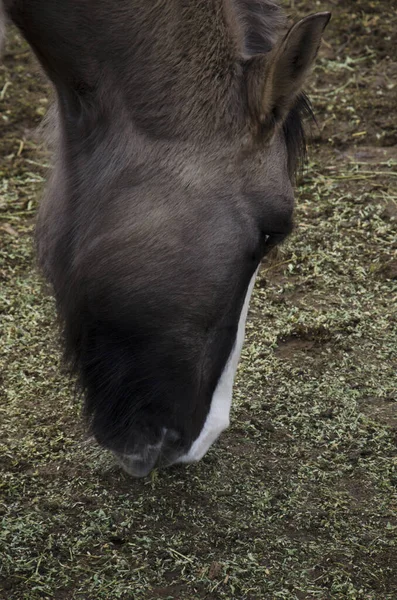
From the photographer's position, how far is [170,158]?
2.49 metres

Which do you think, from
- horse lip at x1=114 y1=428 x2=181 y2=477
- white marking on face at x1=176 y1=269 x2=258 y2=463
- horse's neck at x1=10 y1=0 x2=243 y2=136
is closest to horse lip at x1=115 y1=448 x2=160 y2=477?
horse lip at x1=114 y1=428 x2=181 y2=477

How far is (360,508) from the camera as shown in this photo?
317cm

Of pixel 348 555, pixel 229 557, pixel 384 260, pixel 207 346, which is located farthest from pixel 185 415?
pixel 384 260

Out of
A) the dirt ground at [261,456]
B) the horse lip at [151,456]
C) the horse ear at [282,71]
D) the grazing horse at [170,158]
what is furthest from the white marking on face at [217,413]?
the horse ear at [282,71]

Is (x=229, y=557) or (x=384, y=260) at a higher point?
(x=229, y=557)

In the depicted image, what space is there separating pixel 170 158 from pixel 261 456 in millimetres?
1306

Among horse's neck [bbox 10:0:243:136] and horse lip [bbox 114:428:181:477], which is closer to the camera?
horse's neck [bbox 10:0:243:136]

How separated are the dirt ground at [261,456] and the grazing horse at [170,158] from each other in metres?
0.51

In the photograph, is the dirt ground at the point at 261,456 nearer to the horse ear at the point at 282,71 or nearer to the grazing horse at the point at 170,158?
the grazing horse at the point at 170,158

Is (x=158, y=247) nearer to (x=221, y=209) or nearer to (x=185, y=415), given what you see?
(x=221, y=209)

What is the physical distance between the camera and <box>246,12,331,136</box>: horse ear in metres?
2.30

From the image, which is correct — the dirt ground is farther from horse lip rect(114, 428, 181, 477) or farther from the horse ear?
the horse ear

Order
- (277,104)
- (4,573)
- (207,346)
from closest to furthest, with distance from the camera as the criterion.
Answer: (277,104)
(207,346)
(4,573)

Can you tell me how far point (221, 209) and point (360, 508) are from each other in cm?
124
